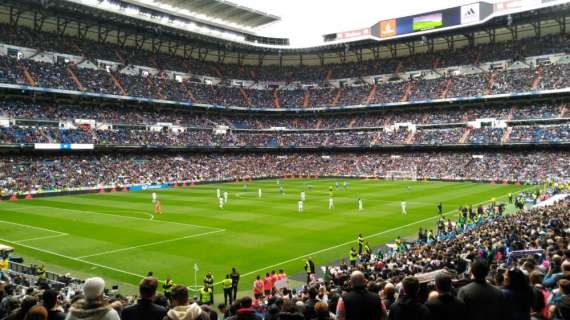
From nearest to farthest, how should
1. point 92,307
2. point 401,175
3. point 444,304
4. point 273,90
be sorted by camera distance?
point 92,307 → point 444,304 → point 401,175 → point 273,90

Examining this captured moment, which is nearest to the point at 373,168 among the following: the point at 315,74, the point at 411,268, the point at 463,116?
the point at 463,116

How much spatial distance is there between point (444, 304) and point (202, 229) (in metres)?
27.5

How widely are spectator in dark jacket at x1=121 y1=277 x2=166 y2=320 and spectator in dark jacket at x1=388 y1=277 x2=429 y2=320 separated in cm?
278

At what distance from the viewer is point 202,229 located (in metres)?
31.4

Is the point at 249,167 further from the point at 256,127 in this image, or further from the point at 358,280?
the point at 358,280

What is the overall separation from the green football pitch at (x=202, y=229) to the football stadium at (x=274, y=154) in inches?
9.2

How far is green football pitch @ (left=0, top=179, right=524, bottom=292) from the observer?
75.0 feet

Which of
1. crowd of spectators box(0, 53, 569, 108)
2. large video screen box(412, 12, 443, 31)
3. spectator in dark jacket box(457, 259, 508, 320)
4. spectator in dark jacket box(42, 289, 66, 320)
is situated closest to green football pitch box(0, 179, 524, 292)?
spectator in dark jacket box(42, 289, 66, 320)

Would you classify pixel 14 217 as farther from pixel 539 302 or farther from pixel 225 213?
pixel 539 302

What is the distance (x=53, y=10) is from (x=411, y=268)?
65161 millimetres

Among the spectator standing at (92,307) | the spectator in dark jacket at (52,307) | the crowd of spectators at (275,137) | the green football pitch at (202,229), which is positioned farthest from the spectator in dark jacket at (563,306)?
the crowd of spectators at (275,137)

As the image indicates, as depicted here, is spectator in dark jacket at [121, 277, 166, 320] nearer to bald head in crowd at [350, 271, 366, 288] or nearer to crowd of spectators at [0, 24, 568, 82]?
bald head in crowd at [350, 271, 366, 288]

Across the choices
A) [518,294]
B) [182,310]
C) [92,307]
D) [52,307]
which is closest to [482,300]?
[518,294]

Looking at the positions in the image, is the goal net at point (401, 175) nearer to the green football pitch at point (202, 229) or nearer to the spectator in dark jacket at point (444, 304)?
the green football pitch at point (202, 229)
